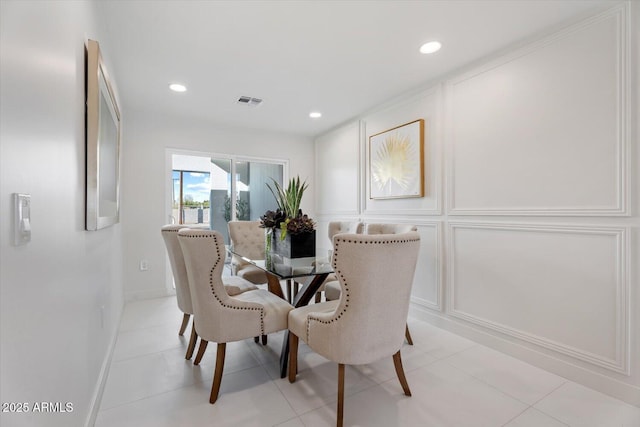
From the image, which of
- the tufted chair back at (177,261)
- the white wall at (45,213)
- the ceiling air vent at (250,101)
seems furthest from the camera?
the ceiling air vent at (250,101)

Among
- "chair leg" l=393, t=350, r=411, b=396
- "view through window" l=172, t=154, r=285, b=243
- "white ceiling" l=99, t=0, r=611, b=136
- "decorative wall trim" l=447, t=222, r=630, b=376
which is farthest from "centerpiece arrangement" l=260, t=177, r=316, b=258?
"view through window" l=172, t=154, r=285, b=243

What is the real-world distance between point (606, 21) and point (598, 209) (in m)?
1.18

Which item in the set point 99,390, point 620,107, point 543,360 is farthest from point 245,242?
point 620,107

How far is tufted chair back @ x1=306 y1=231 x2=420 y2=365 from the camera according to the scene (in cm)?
140

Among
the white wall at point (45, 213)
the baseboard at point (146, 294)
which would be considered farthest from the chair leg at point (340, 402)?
the baseboard at point (146, 294)

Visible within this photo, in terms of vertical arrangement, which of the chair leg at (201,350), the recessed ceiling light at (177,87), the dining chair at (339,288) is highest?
the recessed ceiling light at (177,87)

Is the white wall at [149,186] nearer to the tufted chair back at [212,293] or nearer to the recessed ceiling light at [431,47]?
the tufted chair back at [212,293]

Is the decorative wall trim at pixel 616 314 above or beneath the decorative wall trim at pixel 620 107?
beneath

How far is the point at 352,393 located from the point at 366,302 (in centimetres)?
75

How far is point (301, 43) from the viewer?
7.49 ft

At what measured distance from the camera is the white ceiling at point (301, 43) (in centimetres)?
191

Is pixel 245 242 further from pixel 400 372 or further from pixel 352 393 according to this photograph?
pixel 400 372

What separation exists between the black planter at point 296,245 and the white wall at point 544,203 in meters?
1.30

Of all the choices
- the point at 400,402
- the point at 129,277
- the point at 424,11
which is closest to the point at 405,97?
the point at 424,11
